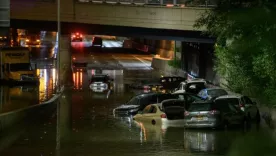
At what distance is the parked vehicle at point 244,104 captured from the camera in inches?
1070

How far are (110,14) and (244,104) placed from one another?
2956cm

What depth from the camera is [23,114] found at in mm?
27828

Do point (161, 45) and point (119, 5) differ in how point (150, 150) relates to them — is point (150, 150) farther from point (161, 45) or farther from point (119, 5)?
point (161, 45)

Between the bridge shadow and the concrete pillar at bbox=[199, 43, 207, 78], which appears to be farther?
the bridge shadow

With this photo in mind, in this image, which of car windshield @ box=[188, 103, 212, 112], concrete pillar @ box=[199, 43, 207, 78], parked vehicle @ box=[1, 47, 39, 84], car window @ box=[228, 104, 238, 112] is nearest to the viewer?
car windshield @ box=[188, 103, 212, 112]

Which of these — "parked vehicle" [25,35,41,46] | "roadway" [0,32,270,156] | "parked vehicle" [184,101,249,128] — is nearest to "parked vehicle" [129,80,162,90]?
"roadway" [0,32,270,156]

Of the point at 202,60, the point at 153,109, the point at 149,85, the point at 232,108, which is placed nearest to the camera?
the point at 232,108

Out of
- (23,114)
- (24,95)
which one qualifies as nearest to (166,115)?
(23,114)

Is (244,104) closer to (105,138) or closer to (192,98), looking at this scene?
(192,98)

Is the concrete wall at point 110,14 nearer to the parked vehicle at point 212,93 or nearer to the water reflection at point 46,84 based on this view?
the water reflection at point 46,84

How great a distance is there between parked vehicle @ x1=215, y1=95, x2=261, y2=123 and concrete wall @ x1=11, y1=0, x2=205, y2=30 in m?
22.6

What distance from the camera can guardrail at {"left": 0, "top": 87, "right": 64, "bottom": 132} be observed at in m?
24.1

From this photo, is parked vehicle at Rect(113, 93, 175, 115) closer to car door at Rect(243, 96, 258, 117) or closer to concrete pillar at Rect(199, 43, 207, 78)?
car door at Rect(243, 96, 258, 117)

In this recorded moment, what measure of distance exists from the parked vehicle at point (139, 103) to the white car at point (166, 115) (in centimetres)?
391
